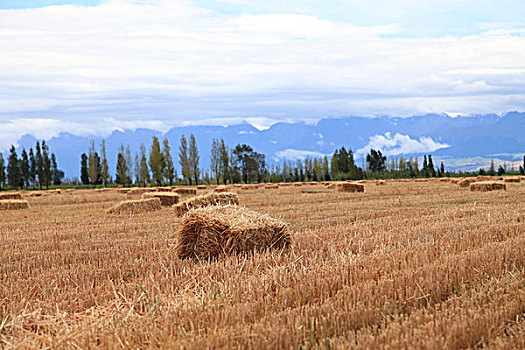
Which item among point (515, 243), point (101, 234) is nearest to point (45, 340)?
point (515, 243)

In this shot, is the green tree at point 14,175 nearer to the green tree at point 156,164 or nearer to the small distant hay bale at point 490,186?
the green tree at point 156,164

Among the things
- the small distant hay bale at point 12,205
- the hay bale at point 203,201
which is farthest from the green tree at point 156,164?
the hay bale at point 203,201

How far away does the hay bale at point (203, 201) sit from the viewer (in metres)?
15.6

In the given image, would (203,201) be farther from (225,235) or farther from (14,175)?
(14,175)

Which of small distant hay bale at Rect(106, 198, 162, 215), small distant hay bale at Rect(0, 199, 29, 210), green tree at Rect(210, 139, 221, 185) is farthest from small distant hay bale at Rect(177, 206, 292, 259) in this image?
green tree at Rect(210, 139, 221, 185)

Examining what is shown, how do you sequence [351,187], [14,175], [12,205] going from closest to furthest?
→ 1. [12,205]
2. [351,187]
3. [14,175]

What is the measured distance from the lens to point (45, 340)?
453 cm

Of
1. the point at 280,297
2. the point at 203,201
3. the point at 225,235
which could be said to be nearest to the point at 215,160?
the point at 203,201

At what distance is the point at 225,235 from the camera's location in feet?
27.8

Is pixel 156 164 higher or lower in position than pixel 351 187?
higher

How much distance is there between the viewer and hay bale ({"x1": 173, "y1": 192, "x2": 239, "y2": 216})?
15.6 metres

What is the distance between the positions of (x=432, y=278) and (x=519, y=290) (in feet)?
2.90

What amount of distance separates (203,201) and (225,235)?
8.07 meters

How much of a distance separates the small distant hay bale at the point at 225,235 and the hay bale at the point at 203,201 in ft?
18.2
